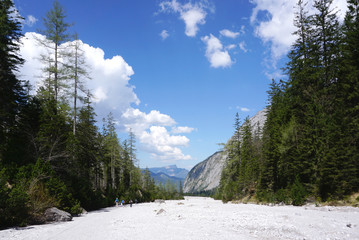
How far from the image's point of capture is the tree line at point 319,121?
19.9 metres

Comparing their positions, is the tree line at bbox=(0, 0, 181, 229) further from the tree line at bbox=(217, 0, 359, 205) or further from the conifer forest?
the tree line at bbox=(217, 0, 359, 205)

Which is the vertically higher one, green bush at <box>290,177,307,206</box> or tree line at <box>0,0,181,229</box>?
tree line at <box>0,0,181,229</box>

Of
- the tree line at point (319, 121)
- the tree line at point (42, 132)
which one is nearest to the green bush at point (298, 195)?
the tree line at point (319, 121)

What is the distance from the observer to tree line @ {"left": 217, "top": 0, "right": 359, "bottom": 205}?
19.9 metres

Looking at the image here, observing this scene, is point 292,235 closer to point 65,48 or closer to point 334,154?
point 334,154

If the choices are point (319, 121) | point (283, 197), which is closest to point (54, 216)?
point (283, 197)

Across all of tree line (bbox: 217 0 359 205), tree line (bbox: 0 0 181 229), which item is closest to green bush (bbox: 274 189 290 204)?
tree line (bbox: 217 0 359 205)

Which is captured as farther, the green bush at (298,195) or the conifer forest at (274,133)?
the green bush at (298,195)

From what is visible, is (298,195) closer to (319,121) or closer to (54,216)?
(319,121)

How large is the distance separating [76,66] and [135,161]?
4077 cm

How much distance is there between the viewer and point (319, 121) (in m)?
22.9

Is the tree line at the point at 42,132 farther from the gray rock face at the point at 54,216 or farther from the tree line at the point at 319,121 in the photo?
the tree line at the point at 319,121

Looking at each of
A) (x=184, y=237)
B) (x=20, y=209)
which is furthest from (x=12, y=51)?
(x=184, y=237)

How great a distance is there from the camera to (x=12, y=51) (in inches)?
913
